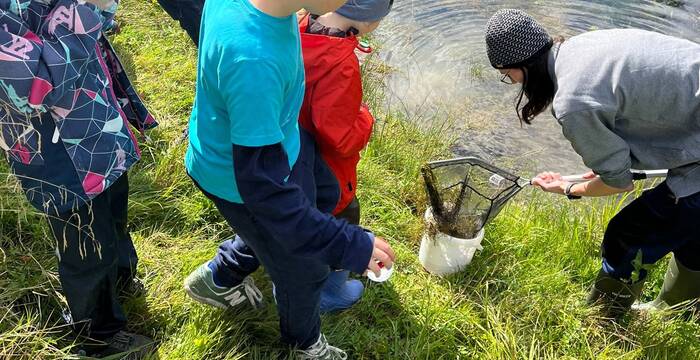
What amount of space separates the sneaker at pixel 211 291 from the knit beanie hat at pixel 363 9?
3.57 ft

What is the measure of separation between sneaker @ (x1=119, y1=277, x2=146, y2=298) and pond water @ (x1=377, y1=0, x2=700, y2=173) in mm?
2578

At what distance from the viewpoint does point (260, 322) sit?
2369 millimetres

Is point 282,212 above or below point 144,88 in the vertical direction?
above

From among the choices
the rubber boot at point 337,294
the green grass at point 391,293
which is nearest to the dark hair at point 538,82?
the green grass at point 391,293

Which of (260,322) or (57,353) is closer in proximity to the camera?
(57,353)

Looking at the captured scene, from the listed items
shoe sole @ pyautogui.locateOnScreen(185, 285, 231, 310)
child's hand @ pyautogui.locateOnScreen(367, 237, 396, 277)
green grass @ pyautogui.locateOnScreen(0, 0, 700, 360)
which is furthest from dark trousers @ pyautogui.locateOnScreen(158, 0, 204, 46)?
child's hand @ pyautogui.locateOnScreen(367, 237, 396, 277)

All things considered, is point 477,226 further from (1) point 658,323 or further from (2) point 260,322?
(2) point 260,322

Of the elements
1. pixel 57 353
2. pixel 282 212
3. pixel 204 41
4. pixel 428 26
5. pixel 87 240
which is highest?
pixel 204 41

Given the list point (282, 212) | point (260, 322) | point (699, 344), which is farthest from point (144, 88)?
point (699, 344)

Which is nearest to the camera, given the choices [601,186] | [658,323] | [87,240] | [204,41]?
[204,41]

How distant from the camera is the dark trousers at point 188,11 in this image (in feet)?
10.4

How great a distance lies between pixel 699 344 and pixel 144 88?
3.21 metres

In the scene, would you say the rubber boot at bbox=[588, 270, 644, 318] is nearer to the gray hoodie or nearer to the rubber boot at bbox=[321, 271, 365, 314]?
→ the gray hoodie

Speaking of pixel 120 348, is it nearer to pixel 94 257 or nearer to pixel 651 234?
pixel 94 257
